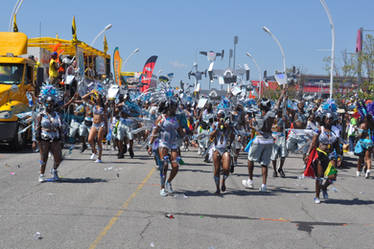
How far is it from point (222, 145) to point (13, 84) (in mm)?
10077

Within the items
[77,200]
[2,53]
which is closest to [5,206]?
[77,200]

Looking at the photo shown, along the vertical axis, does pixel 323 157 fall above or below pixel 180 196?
above

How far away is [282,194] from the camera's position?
398 inches

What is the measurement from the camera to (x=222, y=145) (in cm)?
988

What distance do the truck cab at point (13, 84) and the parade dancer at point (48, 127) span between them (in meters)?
6.70

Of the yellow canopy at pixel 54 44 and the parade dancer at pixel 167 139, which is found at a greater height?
the yellow canopy at pixel 54 44

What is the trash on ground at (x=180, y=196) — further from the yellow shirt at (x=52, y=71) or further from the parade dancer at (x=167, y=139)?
the yellow shirt at (x=52, y=71)

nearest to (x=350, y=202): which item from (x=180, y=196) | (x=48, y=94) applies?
(x=180, y=196)

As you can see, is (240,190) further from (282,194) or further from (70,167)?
(70,167)

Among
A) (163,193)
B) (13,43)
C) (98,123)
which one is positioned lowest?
(163,193)

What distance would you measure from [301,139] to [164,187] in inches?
151

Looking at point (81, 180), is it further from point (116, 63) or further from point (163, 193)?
point (116, 63)

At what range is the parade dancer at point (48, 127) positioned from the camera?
404 inches

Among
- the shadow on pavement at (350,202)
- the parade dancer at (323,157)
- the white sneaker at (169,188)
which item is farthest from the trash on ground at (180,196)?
the shadow on pavement at (350,202)
